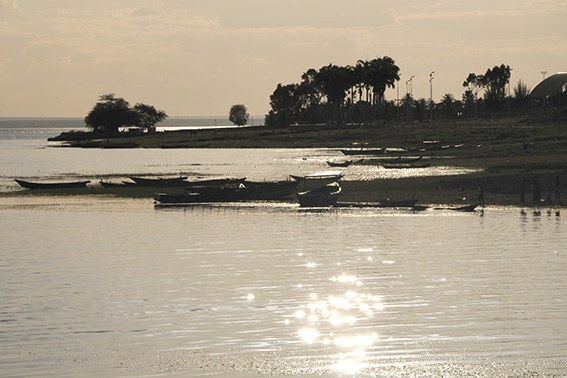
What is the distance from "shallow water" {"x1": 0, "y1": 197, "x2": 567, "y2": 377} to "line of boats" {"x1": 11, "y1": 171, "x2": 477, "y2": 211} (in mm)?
6275

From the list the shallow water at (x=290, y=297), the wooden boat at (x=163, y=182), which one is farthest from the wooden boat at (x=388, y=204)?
the wooden boat at (x=163, y=182)

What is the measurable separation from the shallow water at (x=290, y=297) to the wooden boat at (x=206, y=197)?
1307 centimetres

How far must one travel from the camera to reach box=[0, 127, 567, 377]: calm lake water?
2842cm

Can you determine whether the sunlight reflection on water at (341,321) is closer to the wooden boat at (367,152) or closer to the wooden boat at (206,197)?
the wooden boat at (206,197)

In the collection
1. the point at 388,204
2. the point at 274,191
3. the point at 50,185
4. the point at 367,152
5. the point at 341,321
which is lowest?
the point at 341,321

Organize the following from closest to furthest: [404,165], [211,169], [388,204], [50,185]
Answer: [388,204], [50,185], [404,165], [211,169]

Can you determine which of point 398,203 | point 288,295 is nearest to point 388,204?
point 398,203

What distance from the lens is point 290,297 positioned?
125 feet

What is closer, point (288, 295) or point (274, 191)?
point (288, 295)

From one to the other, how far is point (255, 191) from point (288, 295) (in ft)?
136

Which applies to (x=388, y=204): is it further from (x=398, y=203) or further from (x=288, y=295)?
(x=288, y=295)

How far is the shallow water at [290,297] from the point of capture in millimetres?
28453

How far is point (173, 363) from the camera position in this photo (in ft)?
92.8

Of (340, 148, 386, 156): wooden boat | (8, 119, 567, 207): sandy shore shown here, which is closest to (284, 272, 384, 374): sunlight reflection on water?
(8, 119, 567, 207): sandy shore
